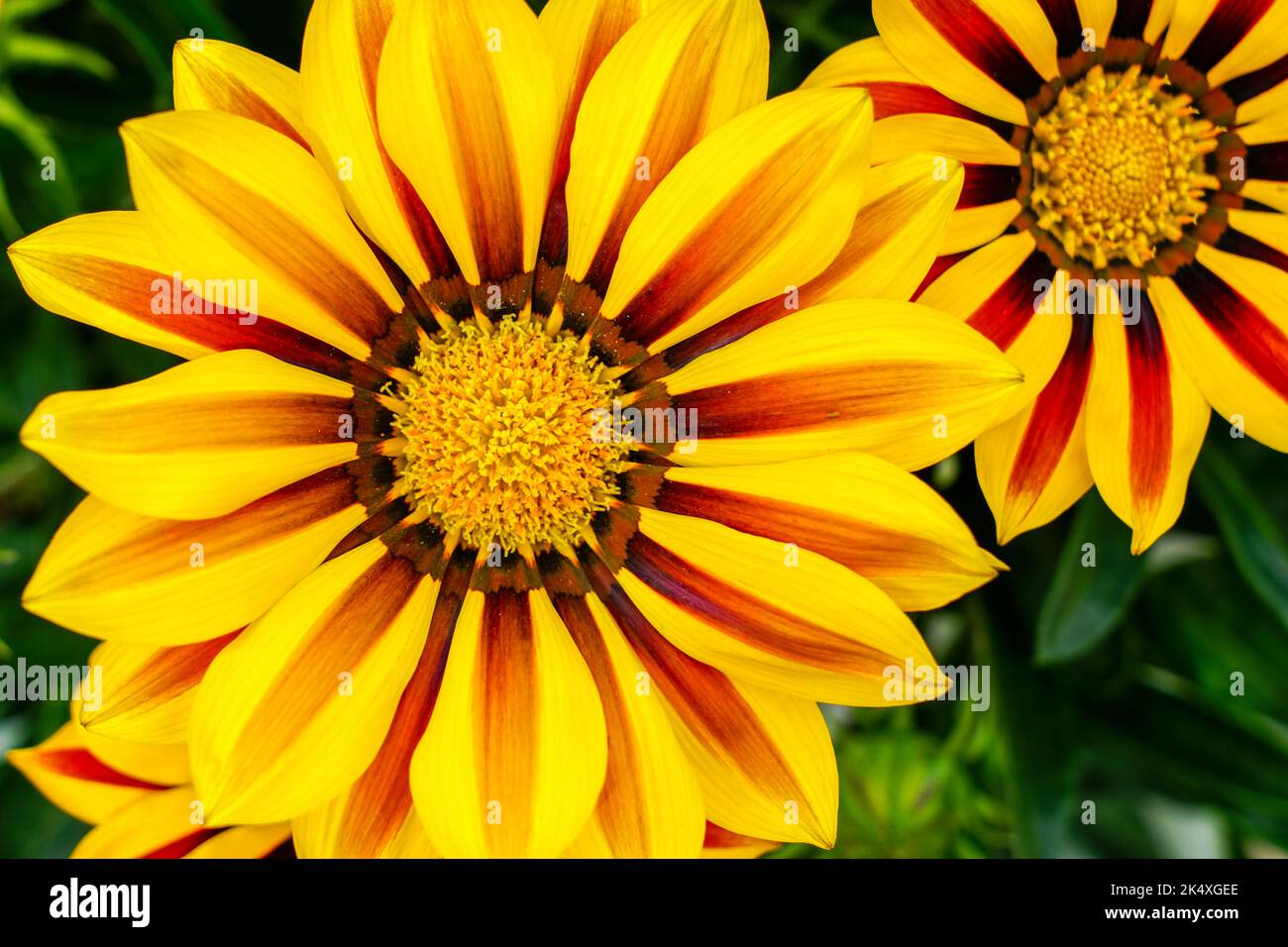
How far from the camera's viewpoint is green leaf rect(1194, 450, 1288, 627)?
110cm

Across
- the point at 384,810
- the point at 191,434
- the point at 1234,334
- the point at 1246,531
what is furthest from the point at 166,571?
the point at 1246,531

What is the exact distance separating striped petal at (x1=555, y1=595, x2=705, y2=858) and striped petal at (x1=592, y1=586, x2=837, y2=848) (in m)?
0.02

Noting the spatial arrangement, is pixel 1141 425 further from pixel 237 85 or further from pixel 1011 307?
pixel 237 85

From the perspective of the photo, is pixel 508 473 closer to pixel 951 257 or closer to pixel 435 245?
pixel 435 245

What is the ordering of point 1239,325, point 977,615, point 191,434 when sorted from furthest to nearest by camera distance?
point 977,615
point 1239,325
point 191,434

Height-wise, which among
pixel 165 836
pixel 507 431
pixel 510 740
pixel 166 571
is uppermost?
pixel 507 431

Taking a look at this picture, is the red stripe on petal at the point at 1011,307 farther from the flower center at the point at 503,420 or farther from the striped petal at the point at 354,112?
the striped petal at the point at 354,112

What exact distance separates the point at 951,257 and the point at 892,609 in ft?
1.05

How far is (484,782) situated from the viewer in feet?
2.63

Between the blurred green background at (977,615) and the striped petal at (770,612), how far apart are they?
1.00 feet

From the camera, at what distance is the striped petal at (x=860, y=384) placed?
766 mm

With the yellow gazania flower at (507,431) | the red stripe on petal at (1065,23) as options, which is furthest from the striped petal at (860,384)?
the red stripe on petal at (1065,23)

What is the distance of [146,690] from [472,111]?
1.61 feet

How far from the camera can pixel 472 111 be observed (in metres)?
0.76
